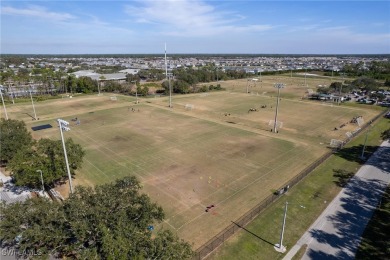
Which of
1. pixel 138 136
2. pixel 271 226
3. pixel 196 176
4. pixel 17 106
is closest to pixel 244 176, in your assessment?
pixel 196 176

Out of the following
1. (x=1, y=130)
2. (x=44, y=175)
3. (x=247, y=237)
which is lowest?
(x=247, y=237)

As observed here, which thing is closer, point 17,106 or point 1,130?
point 1,130

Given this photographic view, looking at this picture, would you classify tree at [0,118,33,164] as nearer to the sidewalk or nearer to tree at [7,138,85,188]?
the sidewalk

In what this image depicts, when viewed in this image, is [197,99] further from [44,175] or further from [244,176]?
[44,175]

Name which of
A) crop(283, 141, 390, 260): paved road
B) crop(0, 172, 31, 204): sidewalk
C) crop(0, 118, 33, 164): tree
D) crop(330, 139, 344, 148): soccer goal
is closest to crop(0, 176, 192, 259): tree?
crop(283, 141, 390, 260): paved road

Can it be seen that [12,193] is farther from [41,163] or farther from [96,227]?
[96,227]

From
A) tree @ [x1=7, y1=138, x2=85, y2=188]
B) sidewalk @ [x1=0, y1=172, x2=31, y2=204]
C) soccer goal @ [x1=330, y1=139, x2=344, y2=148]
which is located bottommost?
sidewalk @ [x1=0, y1=172, x2=31, y2=204]
